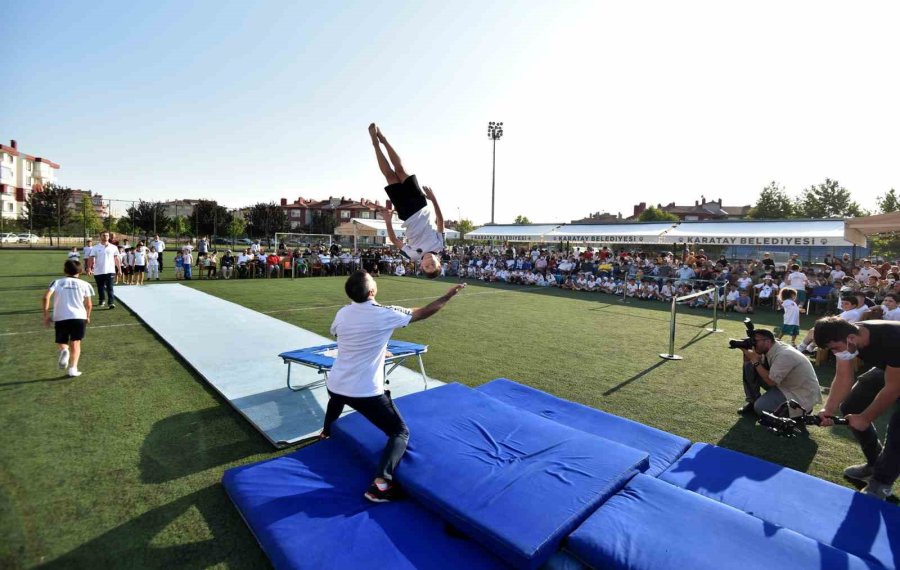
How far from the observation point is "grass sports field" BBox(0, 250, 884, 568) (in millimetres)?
2871

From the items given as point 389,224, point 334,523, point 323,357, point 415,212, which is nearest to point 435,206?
point 415,212

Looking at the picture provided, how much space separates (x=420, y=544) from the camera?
264 cm

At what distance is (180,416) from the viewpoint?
4.62m

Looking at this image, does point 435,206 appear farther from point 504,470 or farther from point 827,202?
point 827,202

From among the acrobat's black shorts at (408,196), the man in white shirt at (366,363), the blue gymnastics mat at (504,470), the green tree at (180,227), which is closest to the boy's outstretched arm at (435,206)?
the acrobat's black shorts at (408,196)

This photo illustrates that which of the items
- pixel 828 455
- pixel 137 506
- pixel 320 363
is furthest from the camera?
pixel 320 363

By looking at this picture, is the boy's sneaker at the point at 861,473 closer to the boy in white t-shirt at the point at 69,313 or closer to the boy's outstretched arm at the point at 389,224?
the boy's outstretched arm at the point at 389,224

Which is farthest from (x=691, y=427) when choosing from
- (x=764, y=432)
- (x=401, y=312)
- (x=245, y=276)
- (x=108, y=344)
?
(x=245, y=276)

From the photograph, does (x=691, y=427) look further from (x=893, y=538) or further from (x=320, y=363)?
(x=320, y=363)

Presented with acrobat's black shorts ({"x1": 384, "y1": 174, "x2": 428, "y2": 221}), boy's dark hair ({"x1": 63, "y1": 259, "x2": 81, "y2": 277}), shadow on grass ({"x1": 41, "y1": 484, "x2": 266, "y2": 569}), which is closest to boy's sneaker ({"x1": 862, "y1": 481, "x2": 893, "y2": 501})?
shadow on grass ({"x1": 41, "y1": 484, "x2": 266, "y2": 569})

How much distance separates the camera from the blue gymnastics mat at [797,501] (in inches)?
104

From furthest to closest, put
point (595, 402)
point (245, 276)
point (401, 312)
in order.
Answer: point (245, 276), point (595, 402), point (401, 312)

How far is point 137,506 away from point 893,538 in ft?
15.5

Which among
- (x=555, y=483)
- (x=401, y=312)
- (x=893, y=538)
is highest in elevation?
(x=401, y=312)
